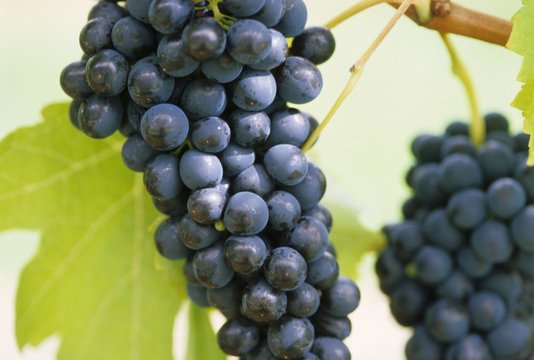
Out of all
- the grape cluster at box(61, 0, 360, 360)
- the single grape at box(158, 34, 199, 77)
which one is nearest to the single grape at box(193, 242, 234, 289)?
the grape cluster at box(61, 0, 360, 360)

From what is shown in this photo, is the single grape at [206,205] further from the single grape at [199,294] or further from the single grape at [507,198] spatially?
the single grape at [507,198]

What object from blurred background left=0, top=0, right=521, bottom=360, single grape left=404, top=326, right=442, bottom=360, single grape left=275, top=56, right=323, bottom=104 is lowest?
blurred background left=0, top=0, right=521, bottom=360

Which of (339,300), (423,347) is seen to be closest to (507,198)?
(423,347)

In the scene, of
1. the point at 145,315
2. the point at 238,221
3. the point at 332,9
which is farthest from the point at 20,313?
the point at 332,9

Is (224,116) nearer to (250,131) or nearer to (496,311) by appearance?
(250,131)

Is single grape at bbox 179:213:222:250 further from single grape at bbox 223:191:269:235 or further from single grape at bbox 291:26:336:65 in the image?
single grape at bbox 291:26:336:65

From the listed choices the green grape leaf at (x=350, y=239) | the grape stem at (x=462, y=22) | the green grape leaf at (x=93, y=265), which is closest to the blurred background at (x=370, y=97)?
the green grape leaf at (x=350, y=239)
